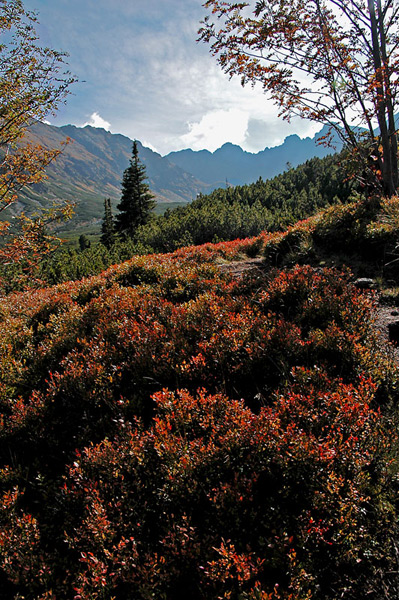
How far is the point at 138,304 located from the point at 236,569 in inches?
197

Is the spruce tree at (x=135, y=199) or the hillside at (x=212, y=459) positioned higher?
the spruce tree at (x=135, y=199)

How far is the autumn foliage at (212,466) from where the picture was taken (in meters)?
2.32

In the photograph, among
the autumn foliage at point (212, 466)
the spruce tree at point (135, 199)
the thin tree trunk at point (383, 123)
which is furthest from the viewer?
the spruce tree at point (135, 199)

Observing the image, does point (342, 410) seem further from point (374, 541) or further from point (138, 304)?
point (138, 304)

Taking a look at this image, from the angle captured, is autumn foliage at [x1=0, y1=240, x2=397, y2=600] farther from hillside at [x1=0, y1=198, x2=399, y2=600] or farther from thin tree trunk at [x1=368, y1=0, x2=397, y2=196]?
thin tree trunk at [x1=368, y1=0, x2=397, y2=196]

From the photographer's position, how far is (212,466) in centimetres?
292

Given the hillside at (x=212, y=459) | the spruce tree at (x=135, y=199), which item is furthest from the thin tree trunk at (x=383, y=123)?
the spruce tree at (x=135, y=199)

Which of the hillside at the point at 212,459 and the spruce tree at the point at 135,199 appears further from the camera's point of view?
the spruce tree at the point at 135,199

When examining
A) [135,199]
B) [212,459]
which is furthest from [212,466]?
[135,199]

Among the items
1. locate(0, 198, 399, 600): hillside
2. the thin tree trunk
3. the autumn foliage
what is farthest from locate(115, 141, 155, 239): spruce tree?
the autumn foliage

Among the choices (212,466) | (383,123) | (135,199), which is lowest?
(212,466)

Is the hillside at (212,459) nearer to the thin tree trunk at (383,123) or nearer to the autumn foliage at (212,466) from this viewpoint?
the autumn foliage at (212,466)

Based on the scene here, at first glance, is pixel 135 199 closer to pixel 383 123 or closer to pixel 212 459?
pixel 383 123

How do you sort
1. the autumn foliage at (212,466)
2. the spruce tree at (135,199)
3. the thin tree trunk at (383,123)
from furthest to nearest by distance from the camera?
1. the spruce tree at (135,199)
2. the thin tree trunk at (383,123)
3. the autumn foliage at (212,466)
